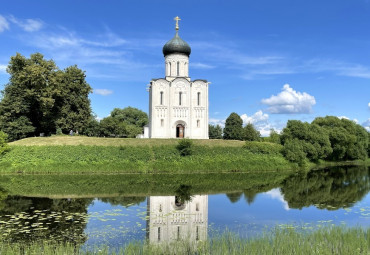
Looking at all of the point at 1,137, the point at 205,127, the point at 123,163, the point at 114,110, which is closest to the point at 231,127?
the point at 205,127

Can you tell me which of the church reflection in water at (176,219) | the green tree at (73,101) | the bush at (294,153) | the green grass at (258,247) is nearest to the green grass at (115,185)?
the church reflection in water at (176,219)

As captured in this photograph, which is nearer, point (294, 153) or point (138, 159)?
point (138, 159)

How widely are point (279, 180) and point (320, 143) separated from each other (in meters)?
17.6

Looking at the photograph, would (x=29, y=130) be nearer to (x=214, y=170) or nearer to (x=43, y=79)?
(x=43, y=79)

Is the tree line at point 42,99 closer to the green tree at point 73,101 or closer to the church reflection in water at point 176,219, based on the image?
the green tree at point 73,101

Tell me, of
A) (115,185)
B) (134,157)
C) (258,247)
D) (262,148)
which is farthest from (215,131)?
(258,247)

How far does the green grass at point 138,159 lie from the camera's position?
2680 cm

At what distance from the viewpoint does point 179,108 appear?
135 ft

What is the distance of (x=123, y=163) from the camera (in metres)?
28.0

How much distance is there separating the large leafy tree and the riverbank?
3.98 meters

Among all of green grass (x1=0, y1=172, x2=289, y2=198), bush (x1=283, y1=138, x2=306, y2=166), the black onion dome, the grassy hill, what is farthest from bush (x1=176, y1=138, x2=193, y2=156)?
the black onion dome

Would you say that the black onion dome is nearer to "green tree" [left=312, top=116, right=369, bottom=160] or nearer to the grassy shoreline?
the grassy shoreline

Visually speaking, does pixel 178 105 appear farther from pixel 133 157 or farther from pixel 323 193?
pixel 323 193

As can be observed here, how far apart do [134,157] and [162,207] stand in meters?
15.7
